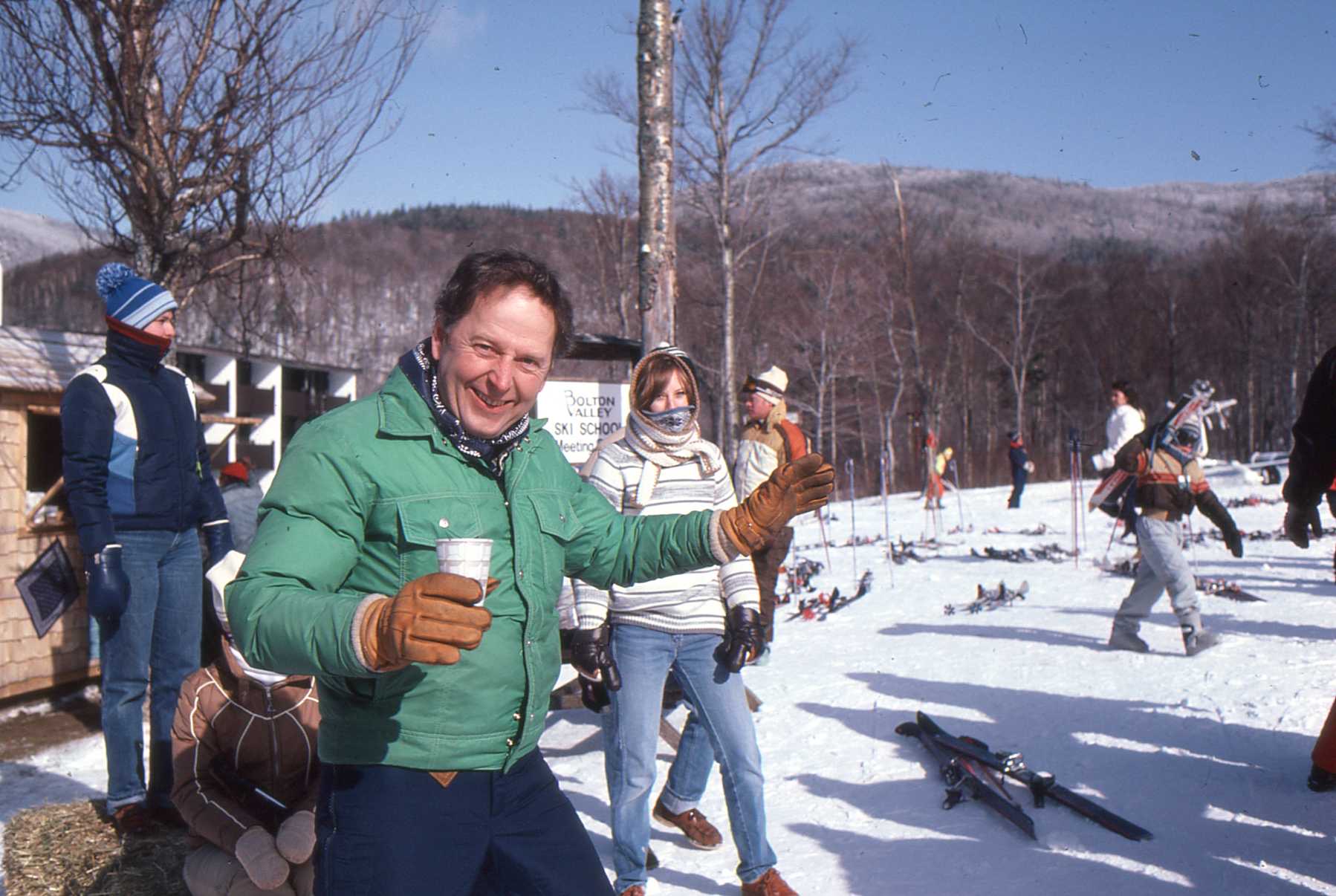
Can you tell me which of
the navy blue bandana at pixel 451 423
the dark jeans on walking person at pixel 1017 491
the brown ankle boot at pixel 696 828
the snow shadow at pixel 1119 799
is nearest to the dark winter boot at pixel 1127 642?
the snow shadow at pixel 1119 799

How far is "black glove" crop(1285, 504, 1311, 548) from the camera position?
4273 mm

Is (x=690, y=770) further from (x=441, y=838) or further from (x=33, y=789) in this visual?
(x=33, y=789)

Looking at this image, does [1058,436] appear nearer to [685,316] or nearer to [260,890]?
[685,316]

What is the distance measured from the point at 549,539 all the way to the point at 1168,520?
6059 millimetres

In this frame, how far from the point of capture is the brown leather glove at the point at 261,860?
2.98 metres

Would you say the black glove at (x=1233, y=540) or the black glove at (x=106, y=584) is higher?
the black glove at (x=106, y=584)

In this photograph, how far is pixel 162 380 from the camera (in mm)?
4488

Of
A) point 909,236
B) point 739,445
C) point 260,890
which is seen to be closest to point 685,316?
point 909,236

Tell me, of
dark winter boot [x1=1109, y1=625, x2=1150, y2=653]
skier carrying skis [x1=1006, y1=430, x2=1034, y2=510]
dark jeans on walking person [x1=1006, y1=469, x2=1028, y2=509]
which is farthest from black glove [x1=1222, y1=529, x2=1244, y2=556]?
dark jeans on walking person [x1=1006, y1=469, x2=1028, y2=509]

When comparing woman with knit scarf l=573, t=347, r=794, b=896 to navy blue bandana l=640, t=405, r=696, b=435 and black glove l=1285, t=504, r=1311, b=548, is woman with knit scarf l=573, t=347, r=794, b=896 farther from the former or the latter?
black glove l=1285, t=504, r=1311, b=548

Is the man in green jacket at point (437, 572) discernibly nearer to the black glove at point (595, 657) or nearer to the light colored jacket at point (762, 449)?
the black glove at point (595, 657)

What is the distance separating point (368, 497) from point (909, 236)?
51743 mm

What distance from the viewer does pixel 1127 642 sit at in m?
7.19

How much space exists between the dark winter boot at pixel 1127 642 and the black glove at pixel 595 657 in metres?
4.94
